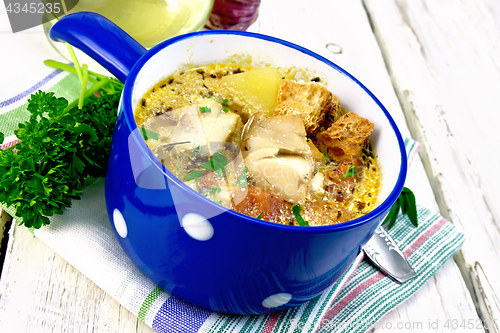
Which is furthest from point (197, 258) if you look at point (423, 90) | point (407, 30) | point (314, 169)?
point (407, 30)

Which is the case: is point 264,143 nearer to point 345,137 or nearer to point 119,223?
point 345,137

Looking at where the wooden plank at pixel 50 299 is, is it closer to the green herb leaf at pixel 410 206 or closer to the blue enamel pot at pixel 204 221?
the blue enamel pot at pixel 204 221

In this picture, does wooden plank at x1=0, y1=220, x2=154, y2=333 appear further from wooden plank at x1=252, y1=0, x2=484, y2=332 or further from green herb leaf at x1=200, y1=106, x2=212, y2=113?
wooden plank at x1=252, y1=0, x2=484, y2=332

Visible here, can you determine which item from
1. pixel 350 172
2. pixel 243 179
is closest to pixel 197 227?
pixel 243 179

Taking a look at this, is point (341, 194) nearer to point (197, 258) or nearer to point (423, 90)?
point (197, 258)

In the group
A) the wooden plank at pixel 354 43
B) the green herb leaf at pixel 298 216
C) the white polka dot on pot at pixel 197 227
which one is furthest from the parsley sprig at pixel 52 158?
the wooden plank at pixel 354 43

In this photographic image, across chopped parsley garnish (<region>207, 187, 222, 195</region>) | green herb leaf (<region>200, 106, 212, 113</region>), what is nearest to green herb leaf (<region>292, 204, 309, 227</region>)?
chopped parsley garnish (<region>207, 187, 222, 195</region>)
